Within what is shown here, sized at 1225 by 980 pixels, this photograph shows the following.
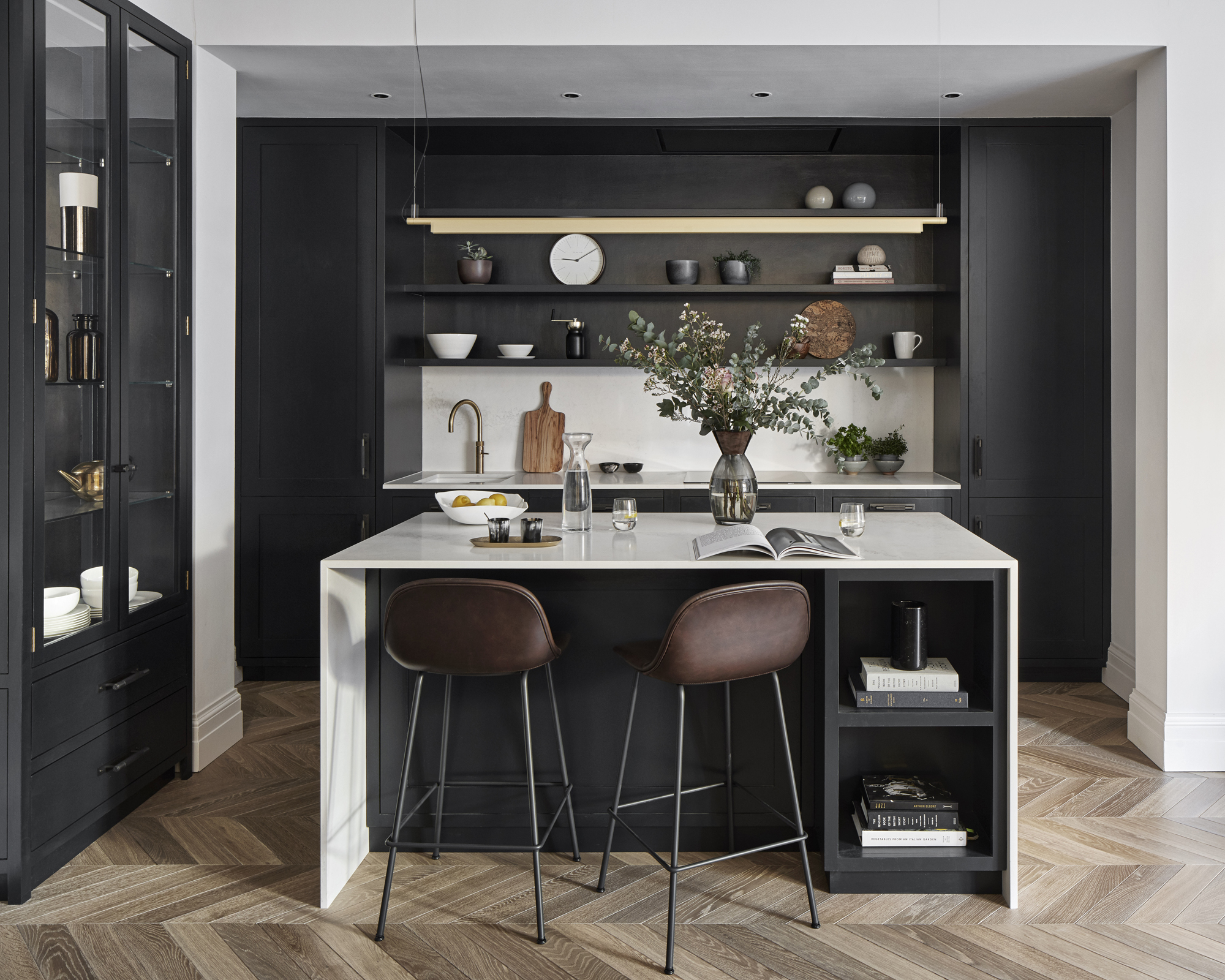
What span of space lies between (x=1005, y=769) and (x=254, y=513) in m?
3.45

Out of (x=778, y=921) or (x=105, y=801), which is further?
(x=105, y=801)

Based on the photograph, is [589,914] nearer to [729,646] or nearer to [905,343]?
[729,646]

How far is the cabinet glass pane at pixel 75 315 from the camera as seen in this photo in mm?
2627

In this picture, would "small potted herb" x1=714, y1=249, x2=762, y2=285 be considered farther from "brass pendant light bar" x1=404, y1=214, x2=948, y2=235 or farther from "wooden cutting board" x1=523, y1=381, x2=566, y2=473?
"wooden cutting board" x1=523, y1=381, x2=566, y2=473

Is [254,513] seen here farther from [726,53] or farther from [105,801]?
[726,53]

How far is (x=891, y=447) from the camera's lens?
15.8 ft

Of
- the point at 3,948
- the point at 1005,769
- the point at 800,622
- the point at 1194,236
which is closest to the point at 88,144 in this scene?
the point at 3,948

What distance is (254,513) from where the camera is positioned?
14.7ft

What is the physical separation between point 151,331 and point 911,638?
2.59 meters

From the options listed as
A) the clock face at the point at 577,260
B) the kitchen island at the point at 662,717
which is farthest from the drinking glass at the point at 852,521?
the clock face at the point at 577,260

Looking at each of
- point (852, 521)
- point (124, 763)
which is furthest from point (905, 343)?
point (124, 763)

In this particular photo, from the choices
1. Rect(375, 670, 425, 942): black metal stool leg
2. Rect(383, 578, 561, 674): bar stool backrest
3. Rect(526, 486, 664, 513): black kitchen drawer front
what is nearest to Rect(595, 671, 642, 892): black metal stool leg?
Rect(383, 578, 561, 674): bar stool backrest

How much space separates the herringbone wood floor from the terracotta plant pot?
8.80 feet

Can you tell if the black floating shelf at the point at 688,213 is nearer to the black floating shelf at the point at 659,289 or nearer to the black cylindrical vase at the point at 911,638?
the black floating shelf at the point at 659,289
